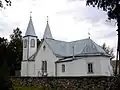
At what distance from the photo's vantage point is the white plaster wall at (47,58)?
44000 mm

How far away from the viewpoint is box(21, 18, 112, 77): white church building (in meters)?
39.0

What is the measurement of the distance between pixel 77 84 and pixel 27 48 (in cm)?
2989

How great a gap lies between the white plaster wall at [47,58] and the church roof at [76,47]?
2.71 ft

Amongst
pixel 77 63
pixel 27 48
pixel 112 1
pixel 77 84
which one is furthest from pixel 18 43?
pixel 112 1

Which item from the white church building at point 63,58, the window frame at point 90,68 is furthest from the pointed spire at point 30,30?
the window frame at point 90,68

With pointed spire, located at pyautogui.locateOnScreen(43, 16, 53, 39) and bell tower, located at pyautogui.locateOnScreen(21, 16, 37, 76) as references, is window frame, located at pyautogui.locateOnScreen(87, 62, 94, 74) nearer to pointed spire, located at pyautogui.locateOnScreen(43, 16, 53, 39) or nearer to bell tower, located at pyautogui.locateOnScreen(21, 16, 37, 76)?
bell tower, located at pyautogui.locateOnScreen(21, 16, 37, 76)

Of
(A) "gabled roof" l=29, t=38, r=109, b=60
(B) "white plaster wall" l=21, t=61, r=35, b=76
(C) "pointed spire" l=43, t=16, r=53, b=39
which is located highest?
(C) "pointed spire" l=43, t=16, r=53, b=39

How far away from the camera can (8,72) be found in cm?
766

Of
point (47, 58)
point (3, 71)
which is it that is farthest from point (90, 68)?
point (3, 71)

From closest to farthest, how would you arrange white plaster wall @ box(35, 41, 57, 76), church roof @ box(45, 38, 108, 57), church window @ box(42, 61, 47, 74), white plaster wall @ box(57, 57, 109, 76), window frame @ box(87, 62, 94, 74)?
1. white plaster wall @ box(57, 57, 109, 76)
2. window frame @ box(87, 62, 94, 74)
3. church roof @ box(45, 38, 108, 57)
4. white plaster wall @ box(35, 41, 57, 76)
5. church window @ box(42, 61, 47, 74)

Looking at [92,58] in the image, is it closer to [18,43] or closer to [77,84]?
[77,84]

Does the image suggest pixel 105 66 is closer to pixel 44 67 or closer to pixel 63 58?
pixel 63 58

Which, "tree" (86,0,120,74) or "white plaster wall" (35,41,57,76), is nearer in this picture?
"tree" (86,0,120,74)

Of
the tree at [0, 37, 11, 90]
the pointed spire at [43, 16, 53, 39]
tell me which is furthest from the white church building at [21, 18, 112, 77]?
the tree at [0, 37, 11, 90]
